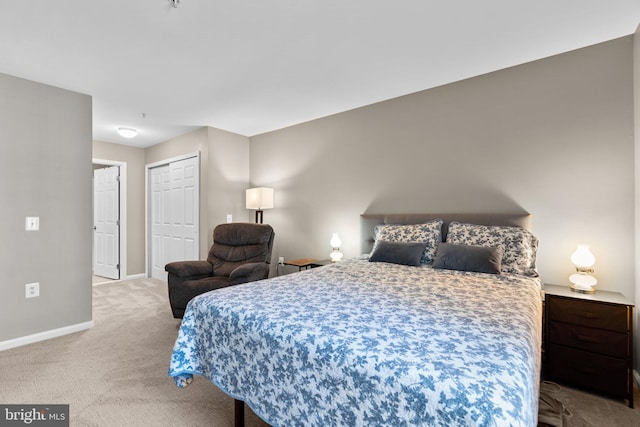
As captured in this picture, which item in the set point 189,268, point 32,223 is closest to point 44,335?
point 32,223

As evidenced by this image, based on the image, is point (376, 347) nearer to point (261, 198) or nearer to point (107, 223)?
point (261, 198)

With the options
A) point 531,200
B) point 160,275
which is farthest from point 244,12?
point 160,275

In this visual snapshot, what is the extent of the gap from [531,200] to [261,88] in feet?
8.99

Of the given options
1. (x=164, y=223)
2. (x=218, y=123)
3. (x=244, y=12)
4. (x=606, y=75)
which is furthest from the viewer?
(x=164, y=223)

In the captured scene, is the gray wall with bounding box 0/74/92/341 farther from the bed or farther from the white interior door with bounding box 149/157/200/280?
the bed

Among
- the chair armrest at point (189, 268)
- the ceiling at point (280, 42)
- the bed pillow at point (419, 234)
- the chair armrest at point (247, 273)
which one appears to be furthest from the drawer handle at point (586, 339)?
the chair armrest at point (189, 268)

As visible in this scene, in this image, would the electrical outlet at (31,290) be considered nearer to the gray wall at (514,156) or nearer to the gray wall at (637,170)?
the gray wall at (514,156)

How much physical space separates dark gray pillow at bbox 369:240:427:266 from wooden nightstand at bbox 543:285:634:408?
93cm

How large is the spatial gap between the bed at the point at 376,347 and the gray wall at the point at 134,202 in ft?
14.4

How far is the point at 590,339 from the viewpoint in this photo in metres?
1.92

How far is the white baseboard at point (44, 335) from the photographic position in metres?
2.57

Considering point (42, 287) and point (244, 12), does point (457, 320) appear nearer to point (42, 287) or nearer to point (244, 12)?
point (244, 12)

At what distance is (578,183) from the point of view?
7.65ft

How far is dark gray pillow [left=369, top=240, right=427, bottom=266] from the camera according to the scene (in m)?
2.58
